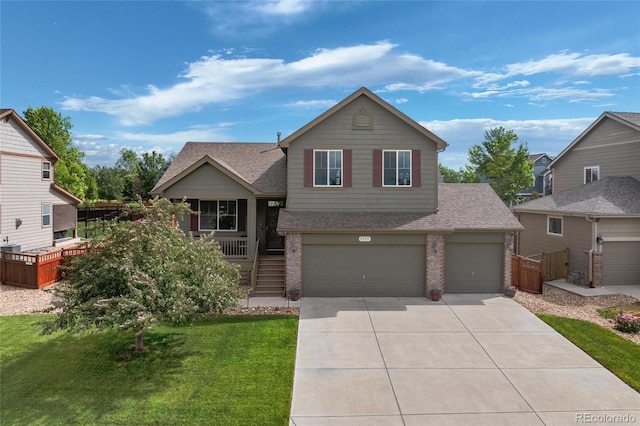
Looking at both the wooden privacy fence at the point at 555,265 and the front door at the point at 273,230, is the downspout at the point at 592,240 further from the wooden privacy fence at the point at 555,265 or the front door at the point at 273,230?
the front door at the point at 273,230

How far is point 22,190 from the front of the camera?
785 inches

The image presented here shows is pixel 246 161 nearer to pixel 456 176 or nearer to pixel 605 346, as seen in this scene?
pixel 605 346

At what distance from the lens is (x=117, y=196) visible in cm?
5522

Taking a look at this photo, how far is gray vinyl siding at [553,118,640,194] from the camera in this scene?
62.7ft

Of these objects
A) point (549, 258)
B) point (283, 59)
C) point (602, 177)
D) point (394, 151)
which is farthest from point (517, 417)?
point (602, 177)

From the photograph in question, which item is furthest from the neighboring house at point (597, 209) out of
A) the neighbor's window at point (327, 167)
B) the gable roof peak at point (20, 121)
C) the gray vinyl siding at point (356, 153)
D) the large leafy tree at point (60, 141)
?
the large leafy tree at point (60, 141)

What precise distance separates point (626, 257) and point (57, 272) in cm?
2474

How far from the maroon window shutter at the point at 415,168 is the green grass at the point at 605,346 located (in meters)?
6.41

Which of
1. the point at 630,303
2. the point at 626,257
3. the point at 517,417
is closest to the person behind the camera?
the point at 517,417

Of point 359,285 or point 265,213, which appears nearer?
point 359,285

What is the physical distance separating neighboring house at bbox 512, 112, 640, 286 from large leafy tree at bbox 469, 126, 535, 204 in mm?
11077

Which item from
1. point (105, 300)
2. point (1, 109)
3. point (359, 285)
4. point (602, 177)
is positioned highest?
point (1, 109)

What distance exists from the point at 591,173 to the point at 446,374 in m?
19.3

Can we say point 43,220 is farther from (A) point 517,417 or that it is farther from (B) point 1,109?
(A) point 517,417
